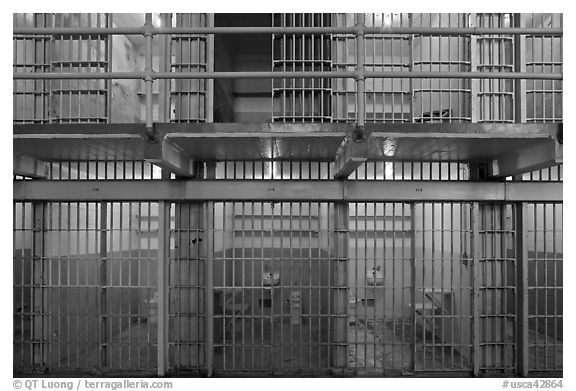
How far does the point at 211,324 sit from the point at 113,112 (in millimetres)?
3609

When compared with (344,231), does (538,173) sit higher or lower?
higher

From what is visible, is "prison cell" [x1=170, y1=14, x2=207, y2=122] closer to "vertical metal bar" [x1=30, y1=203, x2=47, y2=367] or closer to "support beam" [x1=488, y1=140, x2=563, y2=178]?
"vertical metal bar" [x1=30, y1=203, x2=47, y2=367]

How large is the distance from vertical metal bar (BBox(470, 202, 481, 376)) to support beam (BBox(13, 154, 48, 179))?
6567mm

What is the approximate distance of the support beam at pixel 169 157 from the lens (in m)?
3.58

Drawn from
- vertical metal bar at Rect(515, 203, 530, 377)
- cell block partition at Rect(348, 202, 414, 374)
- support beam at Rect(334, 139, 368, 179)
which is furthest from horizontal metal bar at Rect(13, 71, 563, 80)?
vertical metal bar at Rect(515, 203, 530, 377)

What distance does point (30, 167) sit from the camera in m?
4.88

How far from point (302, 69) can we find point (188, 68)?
69.3 inches

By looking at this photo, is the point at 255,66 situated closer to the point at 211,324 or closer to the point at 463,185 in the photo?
the point at 463,185

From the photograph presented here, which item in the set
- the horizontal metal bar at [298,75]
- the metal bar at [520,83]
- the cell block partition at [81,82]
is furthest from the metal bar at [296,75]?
the metal bar at [520,83]

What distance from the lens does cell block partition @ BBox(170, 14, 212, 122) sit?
17.0ft

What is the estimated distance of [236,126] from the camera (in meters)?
3.58

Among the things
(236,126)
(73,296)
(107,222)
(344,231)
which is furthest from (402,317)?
(73,296)

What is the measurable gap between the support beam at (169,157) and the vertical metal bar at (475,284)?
4311 mm

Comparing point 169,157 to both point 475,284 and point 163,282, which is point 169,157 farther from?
point 475,284
